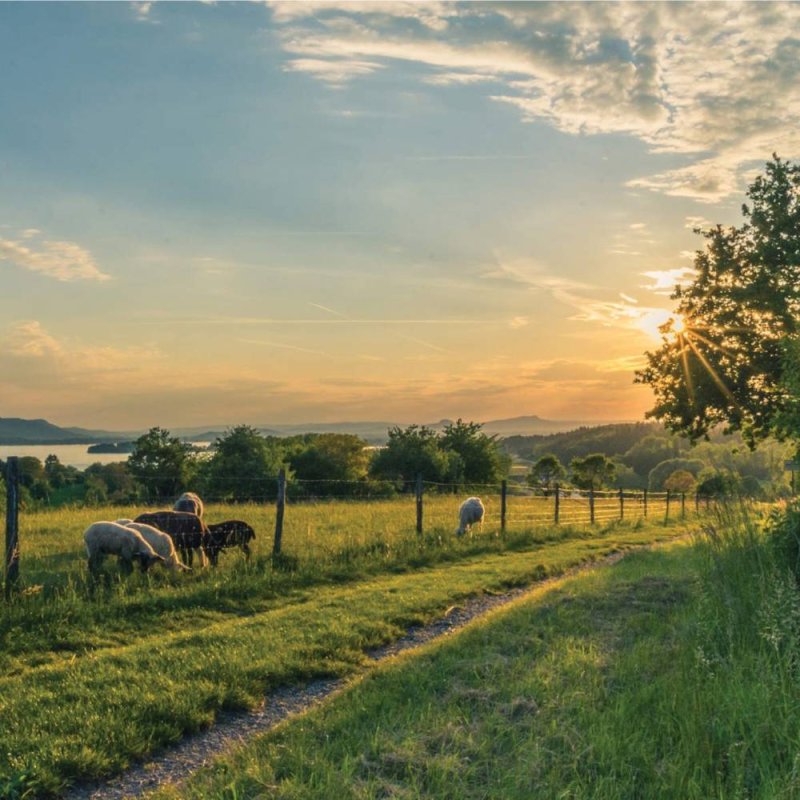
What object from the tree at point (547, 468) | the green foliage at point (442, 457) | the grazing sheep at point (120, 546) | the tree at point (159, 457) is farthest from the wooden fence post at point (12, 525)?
the tree at point (547, 468)

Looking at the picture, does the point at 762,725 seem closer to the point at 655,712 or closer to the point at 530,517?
the point at 655,712

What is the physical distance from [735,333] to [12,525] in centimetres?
2202

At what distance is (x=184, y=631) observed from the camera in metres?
9.77

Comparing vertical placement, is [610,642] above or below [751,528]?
below

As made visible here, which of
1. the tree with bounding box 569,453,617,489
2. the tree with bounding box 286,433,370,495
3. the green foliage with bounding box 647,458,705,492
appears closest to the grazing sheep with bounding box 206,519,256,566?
the tree with bounding box 286,433,370,495

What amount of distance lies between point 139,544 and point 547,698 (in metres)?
8.94

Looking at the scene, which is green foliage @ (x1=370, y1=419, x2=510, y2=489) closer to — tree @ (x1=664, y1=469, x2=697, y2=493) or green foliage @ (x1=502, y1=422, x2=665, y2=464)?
tree @ (x1=664, y1=469, x2=697, y2=493)

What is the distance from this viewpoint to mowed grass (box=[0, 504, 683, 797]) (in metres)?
5.98

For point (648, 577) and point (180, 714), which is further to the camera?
point (648, 577)

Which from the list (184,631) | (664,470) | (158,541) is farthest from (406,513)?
(664,470)

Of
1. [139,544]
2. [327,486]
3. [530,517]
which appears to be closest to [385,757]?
[139,544]

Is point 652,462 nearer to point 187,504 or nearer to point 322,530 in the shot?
point 322,530

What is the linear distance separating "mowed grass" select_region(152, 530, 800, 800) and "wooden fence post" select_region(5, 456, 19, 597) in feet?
19.9

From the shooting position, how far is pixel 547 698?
248 inches
